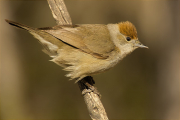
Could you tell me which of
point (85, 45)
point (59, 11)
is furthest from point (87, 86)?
point (59, 11)

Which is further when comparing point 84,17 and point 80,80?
point 84,17

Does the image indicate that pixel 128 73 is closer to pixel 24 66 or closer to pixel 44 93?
pixel 44 93

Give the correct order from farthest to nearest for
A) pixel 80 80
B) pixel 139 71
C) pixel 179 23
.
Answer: pixel 139 71 → pixel 179 23 → pixel 80 80

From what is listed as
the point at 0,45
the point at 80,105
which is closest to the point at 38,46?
the point at 0,45

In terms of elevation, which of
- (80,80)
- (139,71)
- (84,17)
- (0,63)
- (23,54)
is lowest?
(80,80)

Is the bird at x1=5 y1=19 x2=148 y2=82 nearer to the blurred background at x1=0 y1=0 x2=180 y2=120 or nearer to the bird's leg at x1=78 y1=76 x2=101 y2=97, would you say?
the bird's leg at x1=78 y1=76 x2=101 y2=97

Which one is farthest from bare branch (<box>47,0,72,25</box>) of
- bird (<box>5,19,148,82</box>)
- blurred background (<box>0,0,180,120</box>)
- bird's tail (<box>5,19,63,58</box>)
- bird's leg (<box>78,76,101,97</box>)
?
blurred background (<box>0,0,180,120</box>)
